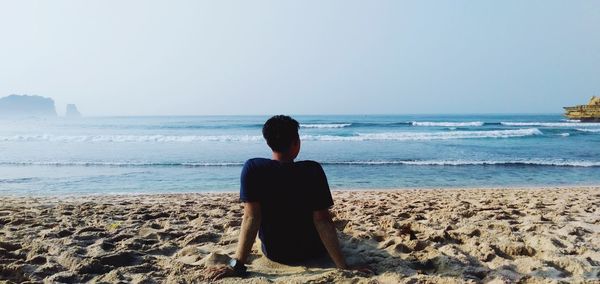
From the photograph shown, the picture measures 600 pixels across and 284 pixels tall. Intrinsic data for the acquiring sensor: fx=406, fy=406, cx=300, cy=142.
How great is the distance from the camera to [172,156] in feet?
57.4

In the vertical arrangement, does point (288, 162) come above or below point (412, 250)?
above

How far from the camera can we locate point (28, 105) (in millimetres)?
178750

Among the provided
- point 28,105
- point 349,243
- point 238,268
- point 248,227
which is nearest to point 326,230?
point 248,227

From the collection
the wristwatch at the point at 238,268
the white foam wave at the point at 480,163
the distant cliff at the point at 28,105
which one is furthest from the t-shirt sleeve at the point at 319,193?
the distant cliff at the point at 28,105

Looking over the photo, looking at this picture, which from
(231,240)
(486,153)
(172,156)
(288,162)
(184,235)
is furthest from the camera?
(486,153)

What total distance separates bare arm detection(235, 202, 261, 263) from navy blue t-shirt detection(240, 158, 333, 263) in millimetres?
60

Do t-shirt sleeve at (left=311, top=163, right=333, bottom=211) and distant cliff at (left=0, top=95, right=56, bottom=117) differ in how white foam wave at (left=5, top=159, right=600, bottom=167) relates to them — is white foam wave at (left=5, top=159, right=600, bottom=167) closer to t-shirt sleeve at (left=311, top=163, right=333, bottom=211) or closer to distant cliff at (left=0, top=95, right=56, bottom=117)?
t-shirt sleeve at (left=311, top=163, right=333, bottom=211)

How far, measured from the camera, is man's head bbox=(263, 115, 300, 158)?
2.99m

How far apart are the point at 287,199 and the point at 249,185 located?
32 cm

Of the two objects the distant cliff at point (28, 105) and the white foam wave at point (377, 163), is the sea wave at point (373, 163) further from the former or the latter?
the distant cliff at point (28, 105)

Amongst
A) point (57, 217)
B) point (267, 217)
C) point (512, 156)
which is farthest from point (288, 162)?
point (512, 156)

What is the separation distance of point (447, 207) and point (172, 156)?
44.3 ft

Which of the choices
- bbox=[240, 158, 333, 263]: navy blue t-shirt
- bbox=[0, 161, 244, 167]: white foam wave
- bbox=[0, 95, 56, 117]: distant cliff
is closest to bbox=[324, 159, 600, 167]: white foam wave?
bbox=[0, 161, 244, 167]: white foam wave

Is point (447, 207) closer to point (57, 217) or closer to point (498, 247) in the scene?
point (498, 247)
